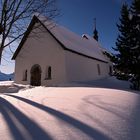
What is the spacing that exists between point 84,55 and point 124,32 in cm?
484

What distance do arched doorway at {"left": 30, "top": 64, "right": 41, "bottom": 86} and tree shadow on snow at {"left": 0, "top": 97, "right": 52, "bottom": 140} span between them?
17.1 meters

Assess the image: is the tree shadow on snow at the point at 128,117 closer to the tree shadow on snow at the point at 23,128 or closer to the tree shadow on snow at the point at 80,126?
the tree shadow on snow at the point at 80,126

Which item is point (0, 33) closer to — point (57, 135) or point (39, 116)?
point (39, 116)

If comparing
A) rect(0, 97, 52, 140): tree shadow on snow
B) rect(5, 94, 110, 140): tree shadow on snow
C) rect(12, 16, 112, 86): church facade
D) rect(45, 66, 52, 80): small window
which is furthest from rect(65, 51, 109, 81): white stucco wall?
rect(0, 97, 52, 140): tree shadow on snow

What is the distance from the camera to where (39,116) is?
18.3ft

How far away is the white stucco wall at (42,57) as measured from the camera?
69.2 ft

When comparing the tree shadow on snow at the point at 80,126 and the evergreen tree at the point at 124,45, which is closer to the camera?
the tree shadow on snow at the point at 80,126

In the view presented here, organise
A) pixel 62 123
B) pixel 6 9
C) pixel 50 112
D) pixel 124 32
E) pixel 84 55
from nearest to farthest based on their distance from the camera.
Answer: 1. pixel 62 123
2. pixel 50 112
3. pixel 6 9
4. pixel 124 32
5. pixel 84 55

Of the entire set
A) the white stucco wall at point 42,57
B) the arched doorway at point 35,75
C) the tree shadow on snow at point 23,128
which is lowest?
the tree shadow on snow at point 23,128

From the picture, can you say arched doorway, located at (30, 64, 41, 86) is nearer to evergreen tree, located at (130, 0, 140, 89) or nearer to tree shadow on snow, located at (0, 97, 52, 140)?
evergreen tree, located at (130, 0, 140, 89)

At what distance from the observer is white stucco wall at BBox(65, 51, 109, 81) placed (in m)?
21.3

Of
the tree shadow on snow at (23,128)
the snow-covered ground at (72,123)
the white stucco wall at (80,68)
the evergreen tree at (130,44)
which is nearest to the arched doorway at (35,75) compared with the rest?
the white stucco wall at (80,68)

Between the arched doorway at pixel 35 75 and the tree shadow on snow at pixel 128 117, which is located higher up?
the arched doorway at pixel 35 75

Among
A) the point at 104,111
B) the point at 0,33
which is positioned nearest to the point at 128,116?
the point at 104,111
